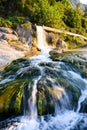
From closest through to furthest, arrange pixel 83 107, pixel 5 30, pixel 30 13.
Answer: pixel 83 107, pixel 5 30, pixel 30 13

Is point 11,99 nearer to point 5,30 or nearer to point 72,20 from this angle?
point 5,30

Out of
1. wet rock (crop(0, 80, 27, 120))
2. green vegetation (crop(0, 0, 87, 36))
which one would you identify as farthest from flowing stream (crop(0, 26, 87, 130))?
green vegetation (crop(0, 0, 87, 36))

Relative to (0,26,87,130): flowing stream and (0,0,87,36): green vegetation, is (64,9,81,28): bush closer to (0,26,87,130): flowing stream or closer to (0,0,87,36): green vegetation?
(0,0,87,36): green vegetation

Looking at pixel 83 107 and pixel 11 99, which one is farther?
pixel 83 107

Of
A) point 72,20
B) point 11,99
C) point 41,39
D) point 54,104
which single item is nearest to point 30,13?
point 41,39

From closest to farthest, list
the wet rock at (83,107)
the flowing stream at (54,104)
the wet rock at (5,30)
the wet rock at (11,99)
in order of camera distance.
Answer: the flowing stream at (54,104)
the wet rock at (11,99)
the wet rock at (83,107)
the wet rock at (5,30)

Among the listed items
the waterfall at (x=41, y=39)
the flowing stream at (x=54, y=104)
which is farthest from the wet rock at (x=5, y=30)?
the flowing stream at (x=54, y=104)

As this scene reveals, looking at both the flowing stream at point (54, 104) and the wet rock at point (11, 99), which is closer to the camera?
the flowing stream at point (54, 104)

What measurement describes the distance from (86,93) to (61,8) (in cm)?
3156

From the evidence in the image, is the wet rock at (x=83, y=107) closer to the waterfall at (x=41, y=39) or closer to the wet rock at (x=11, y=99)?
the wet rock at (x=11, y=99)

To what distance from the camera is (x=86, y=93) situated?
1508 cm

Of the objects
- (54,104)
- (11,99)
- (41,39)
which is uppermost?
(41,39)

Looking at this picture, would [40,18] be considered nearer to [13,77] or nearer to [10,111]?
[13,77]

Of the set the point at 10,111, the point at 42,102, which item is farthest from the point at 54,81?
the point at 10,111
